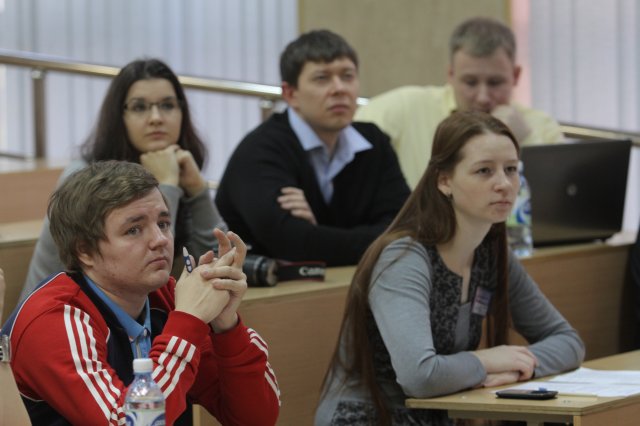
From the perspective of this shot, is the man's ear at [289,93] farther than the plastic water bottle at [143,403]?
Yes

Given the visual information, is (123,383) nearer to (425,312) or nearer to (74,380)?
(74,380)

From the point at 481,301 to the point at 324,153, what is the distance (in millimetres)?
977

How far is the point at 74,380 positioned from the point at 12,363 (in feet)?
0.47

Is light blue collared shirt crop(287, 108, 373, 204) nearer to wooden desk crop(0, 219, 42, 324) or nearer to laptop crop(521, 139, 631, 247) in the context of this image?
laptop crop(521, 139, 631, 247)

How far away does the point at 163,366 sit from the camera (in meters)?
2.13

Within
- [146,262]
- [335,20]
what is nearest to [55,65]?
[335,20]

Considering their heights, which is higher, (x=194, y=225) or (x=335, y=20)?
(x=335, y=20)

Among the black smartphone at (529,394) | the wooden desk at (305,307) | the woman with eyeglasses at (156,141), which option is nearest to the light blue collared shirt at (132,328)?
the wooden desk at (305,307)

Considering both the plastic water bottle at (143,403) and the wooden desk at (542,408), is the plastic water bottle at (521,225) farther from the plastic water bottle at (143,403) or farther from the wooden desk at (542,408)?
the plastic water bottle at (143,403)

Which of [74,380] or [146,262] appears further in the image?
[146,262]

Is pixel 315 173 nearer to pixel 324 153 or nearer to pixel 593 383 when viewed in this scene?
pixel 324 153

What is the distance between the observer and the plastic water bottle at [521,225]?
3910mm

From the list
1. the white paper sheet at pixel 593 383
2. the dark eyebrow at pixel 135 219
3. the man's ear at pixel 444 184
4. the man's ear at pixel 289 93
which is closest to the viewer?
the dark eyebrow at pixel 135 219

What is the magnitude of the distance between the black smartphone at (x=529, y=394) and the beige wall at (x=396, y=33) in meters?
3.96
